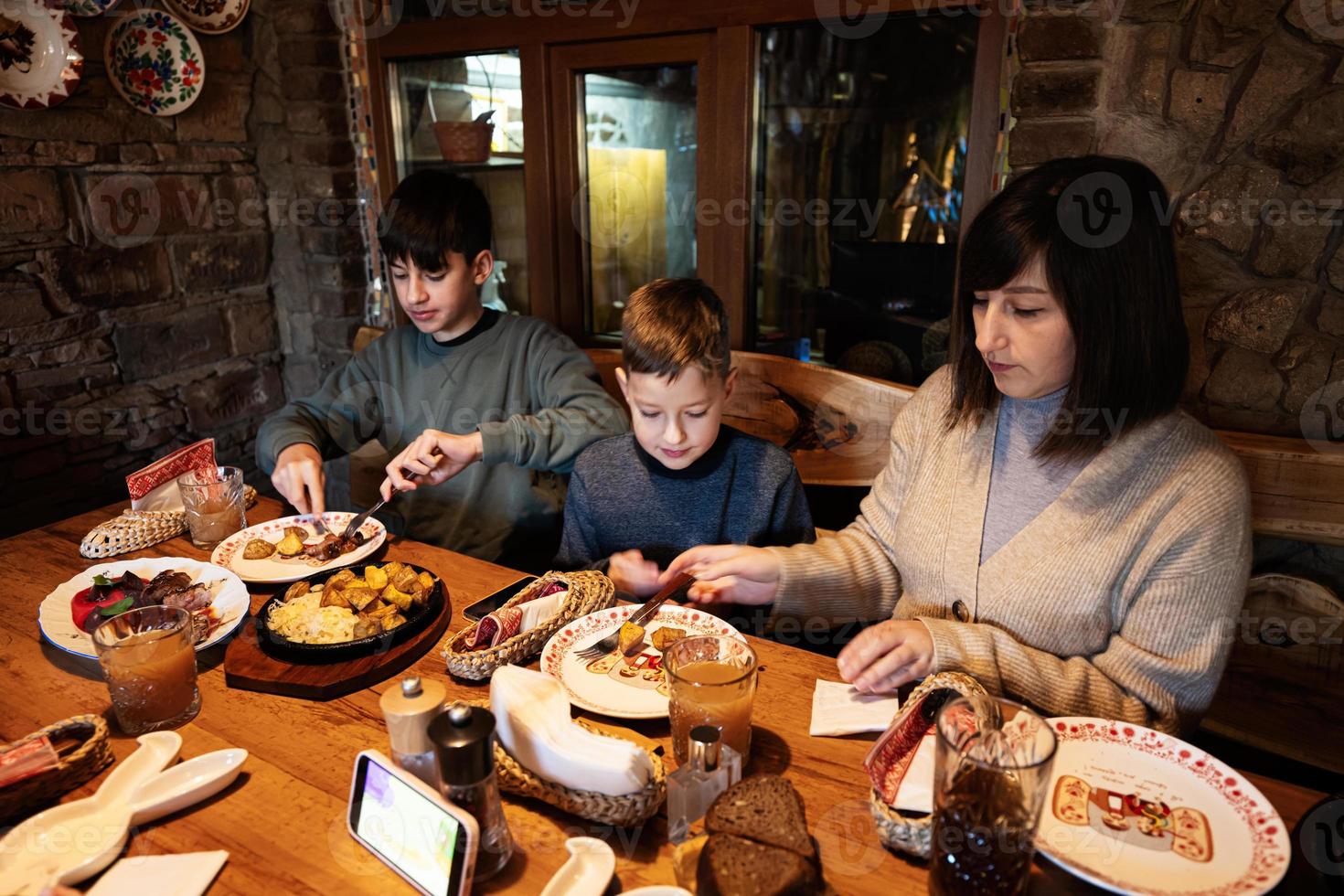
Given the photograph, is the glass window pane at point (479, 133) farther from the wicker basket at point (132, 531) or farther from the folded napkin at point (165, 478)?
the wicker basket at point (132, 531)

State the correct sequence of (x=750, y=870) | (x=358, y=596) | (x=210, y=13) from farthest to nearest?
1. (x=210, y=13)
2. (x=358, y=596)
3. (x=750, y=870)

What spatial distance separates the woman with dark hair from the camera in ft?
3.85

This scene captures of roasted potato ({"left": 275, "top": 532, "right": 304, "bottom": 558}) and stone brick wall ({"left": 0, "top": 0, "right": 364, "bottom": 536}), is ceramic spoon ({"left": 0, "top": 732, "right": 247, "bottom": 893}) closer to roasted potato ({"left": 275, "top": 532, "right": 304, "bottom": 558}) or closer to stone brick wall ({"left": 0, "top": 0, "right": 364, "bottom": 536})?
roasted potato ({"left": 275, "top": 532, "right": 304, "bottom": 558})

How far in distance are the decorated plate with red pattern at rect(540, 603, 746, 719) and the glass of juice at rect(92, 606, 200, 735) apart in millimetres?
471

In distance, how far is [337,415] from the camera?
214cm

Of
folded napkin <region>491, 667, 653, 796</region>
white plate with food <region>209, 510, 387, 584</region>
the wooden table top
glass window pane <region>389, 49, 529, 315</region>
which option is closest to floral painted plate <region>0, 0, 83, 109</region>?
glass window pane <region>389, 49, 529, 315</region>

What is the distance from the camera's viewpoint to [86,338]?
2.53m

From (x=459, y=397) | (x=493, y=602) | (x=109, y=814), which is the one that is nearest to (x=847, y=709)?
(x=493, y=602)

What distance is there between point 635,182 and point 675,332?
1331 millimetres

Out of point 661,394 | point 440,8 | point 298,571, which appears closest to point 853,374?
point 661,394

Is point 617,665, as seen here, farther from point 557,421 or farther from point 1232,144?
point 1232,144

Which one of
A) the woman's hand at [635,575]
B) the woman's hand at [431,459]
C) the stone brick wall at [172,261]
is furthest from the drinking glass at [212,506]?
the stone brick wall at [172,261]

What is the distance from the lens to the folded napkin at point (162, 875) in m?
0.85

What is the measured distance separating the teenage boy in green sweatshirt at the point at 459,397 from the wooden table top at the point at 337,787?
64 centimetres
